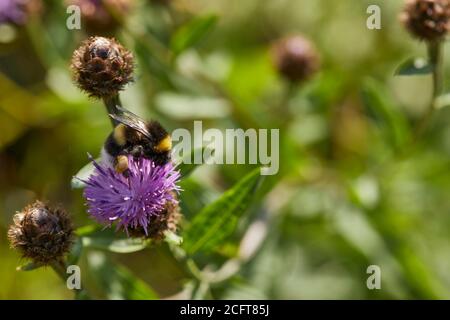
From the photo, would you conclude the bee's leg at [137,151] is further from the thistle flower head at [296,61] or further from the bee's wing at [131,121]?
the thistle flower head at [296,61]

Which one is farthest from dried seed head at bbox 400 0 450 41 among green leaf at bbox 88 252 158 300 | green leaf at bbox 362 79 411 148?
green leaf at bbox 88 252 158 300

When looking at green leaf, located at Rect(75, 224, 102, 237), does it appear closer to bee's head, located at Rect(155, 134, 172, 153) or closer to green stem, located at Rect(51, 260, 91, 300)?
green stem, located at Rect(51, 260, 91, 300)

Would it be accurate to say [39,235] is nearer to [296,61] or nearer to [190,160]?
[190,160]

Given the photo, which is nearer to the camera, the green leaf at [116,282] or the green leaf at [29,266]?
the green leaf at [29,266]

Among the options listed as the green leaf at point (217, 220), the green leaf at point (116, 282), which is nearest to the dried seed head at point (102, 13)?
the green leaf at point (116, 282)

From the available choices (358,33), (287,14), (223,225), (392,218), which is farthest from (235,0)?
(223,225)
